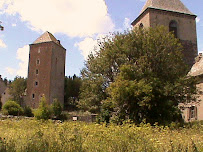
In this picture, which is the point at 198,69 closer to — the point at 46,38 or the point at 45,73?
the point at 45,73

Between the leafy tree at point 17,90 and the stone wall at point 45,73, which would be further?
the leafy tree at point 17,90

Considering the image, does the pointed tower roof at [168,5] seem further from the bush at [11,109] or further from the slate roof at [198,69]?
the bush at [11,109]

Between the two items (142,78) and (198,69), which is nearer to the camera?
(142,78)

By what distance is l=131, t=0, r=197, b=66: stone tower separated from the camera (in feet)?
103

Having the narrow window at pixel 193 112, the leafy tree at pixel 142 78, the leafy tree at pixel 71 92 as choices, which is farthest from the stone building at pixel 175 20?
the leafy tree at pixel 71 92

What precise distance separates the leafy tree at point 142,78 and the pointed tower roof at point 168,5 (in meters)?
13.9

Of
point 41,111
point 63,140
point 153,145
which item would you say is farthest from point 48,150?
point 41,111

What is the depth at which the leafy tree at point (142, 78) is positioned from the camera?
16.2 m

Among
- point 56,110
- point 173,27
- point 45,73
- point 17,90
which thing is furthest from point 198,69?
point 17,90

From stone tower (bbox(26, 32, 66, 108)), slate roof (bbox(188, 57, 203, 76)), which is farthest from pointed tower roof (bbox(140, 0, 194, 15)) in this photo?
stone tower (bbox(26, 32, 66, 108))

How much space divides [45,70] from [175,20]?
1055 inches

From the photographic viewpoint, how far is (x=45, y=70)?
45.5 m

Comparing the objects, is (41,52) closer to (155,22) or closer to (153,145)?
(155,22)

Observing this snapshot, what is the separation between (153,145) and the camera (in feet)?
18.5
